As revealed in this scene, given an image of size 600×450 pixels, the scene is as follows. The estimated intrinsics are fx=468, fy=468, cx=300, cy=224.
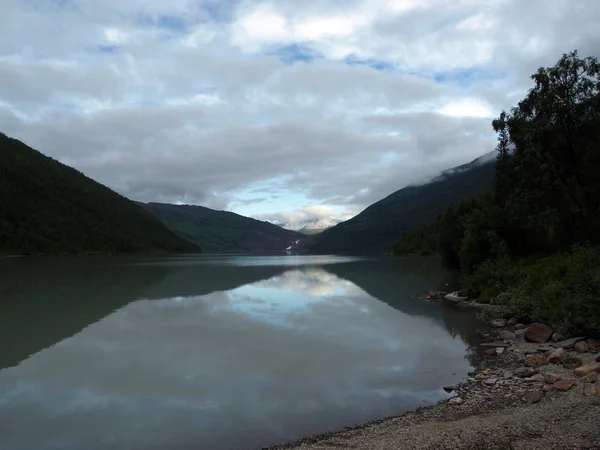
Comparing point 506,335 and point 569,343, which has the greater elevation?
point 569,343

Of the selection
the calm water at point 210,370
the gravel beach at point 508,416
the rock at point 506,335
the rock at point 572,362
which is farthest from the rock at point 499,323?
the rock at point 572,362

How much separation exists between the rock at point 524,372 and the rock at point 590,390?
291cm

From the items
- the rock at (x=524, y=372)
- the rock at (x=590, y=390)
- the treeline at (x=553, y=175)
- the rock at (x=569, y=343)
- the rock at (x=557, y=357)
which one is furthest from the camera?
the treeline at (x=553, y=175)

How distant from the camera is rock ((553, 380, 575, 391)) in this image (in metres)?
13.0

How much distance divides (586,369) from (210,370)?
511 inches

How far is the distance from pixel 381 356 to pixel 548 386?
803cm

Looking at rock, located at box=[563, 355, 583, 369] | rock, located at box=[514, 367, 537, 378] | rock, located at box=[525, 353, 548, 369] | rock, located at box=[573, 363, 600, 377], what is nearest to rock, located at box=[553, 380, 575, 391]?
rock, located at box=[573, 363, 600, 377]

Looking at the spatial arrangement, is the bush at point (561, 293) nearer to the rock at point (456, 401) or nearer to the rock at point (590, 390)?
the rock at point (590, 390)

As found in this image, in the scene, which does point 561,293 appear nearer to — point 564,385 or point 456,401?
point 564,385

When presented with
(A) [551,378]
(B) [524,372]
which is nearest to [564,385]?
(A) [551,378]

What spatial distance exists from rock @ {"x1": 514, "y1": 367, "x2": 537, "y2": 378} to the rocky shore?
31mm

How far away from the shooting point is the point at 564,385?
42.8 ft

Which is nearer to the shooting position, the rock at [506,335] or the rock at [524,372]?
the rock at [524,372]

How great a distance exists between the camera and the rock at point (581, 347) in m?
17.6
